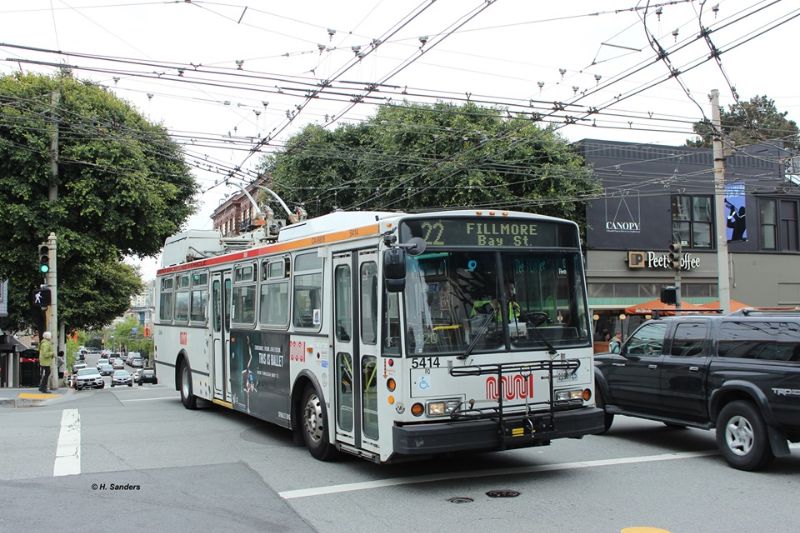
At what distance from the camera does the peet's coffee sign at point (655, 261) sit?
99.1 feet

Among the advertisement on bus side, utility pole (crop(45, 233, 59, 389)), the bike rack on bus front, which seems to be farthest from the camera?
utility pole (crop(45, 233, 59, 389))

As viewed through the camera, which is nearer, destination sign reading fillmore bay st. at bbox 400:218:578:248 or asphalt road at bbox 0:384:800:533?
asphalt road at bbox 0:384:800:533

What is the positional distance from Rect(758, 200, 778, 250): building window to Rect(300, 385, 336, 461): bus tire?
29.4 meters

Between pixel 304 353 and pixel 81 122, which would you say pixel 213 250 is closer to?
pixel 304 353

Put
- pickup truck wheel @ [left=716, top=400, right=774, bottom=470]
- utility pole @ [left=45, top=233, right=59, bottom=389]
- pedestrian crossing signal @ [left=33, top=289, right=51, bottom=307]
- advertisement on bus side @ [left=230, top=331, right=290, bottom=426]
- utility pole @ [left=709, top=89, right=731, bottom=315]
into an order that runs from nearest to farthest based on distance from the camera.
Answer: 1. pickup truck wheel @ [left=716, top=400, right=774, bottom=470]
2. advertisement on bus side @ [left=230, top=331, right=290, bottom=426]
3. utility pole @ [left=709, top=89, right=731, bottom=315]
4. pedestrian crossing signal @ [left=33, top=289, right=51, bottom=307]
5. utility pole @ [left=45, top=233, right=59, bottom=389]

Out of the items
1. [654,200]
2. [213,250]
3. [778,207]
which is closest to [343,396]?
[213,250]

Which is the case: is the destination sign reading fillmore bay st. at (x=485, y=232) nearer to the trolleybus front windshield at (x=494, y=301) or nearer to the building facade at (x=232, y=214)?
the trolleybus front windshield at (x=494, y=301)

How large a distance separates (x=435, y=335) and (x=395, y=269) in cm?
89

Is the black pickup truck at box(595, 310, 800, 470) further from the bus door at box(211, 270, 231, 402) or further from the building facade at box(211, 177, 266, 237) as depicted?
the building facade at box(211, 177, 266, 237)

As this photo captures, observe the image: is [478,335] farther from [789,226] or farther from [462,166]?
[789,226]

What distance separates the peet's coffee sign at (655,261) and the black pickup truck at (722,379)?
20018mm

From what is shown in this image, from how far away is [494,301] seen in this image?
7.88m

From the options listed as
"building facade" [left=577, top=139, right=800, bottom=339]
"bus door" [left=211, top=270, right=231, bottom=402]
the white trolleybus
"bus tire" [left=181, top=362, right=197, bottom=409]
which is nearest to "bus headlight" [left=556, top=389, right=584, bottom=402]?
the white trolleybus

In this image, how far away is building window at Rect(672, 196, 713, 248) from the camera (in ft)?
103
